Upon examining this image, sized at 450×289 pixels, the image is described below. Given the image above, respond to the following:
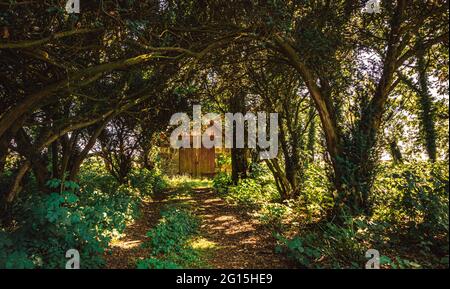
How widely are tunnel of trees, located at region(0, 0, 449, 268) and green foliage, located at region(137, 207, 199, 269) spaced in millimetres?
72

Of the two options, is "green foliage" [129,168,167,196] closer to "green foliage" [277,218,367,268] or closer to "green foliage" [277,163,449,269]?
"green foliage" [277,163,449,269]

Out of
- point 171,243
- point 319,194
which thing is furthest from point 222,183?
point 171,243

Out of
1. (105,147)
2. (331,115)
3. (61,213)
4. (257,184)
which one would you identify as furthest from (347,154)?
(105,147)

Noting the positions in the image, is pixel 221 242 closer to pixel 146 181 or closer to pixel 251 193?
pixel 251 193

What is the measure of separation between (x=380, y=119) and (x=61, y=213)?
6653 mm

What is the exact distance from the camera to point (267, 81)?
→ 36.5 ft

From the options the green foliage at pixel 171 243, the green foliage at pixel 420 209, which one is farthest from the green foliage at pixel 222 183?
the green foliage at pixel 420 209

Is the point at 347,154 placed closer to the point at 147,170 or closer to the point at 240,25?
the point at 240,25

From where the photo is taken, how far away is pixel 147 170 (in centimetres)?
1744

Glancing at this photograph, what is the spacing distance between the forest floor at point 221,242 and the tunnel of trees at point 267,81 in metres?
0.28

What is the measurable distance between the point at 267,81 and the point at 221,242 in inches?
225

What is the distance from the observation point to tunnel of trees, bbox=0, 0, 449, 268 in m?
5.26

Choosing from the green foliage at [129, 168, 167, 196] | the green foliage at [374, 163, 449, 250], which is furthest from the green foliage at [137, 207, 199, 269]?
the green foliage at [129, 168, 167, 196]

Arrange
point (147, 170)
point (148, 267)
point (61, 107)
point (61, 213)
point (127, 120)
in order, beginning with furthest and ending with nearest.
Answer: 1. point (147, 170)
2. point (127, 120)
3. point (61, 107)
4. point (148, 267)
5. point (61, 213)
